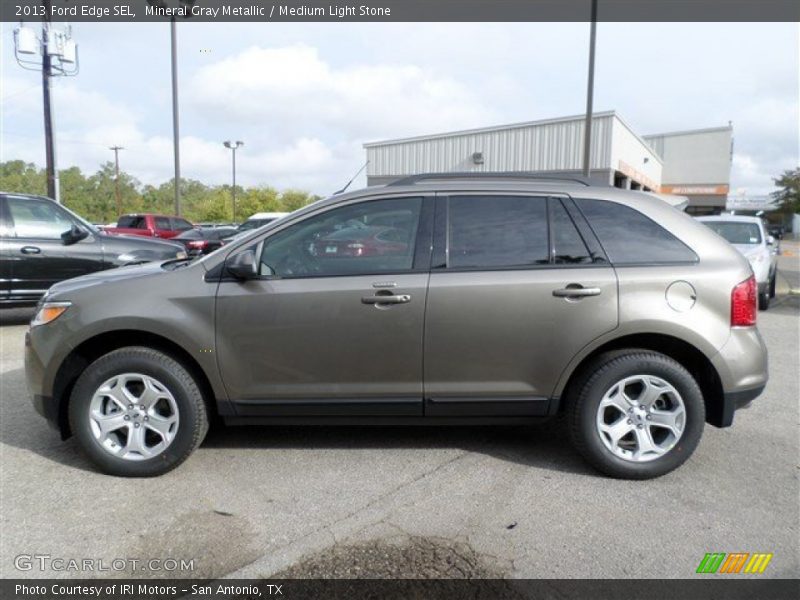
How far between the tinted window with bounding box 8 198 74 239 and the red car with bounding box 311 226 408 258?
5.87 m

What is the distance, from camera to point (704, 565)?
8.75 ft

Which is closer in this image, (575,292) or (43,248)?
(575,292)

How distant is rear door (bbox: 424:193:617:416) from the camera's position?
3416 millimetres

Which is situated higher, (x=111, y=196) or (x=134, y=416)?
(x=111, y=196)

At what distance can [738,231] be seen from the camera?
1054 centimetres

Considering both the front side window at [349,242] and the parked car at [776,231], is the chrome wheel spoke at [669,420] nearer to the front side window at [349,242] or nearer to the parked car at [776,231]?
the front side window at [349,242]

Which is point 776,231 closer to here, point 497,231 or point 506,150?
point 506,150

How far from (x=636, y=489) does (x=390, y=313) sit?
1.75 metres

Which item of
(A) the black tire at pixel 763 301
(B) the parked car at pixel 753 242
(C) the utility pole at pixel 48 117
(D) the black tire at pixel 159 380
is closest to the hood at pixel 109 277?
(D) the black tire at pixel 159 380

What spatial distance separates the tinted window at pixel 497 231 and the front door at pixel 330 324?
7.5 inches

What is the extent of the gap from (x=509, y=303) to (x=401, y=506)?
130 centimetres

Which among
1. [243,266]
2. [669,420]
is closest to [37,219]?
[243,266]

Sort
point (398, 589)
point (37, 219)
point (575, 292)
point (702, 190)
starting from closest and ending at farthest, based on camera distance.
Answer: point (398, 589), point (575, 292), point (37, 219), point (702, 190)

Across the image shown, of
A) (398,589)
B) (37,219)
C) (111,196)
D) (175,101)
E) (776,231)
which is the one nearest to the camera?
(398,589)
